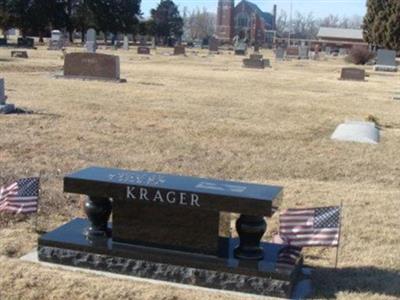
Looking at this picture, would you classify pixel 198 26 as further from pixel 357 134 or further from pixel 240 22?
pixel 357 134

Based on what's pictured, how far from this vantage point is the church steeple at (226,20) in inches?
6186

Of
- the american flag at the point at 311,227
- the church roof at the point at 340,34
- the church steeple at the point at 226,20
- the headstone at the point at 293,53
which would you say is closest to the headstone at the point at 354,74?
the american flag at the point at 311,227

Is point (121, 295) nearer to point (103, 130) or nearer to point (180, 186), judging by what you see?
point (180, 186)

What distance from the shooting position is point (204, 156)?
1122 cm

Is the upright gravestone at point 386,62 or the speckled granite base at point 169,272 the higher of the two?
the speckled granite base at point 169,272

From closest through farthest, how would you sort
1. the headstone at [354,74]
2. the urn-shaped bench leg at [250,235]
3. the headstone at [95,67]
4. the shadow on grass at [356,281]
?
the urn-shaped bench leg at [250,235] < the shadow on grass at [356,281] < the headstone at [95,67] < the headstone at [354,74]

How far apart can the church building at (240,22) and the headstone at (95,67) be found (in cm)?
12725

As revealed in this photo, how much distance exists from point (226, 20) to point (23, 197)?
513 feet

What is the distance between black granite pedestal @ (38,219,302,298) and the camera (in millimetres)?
5230

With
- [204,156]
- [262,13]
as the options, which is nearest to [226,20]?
A: [262,13]

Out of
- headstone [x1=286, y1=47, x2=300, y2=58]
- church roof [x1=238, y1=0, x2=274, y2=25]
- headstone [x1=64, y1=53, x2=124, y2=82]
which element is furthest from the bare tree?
headstone [x1=64, y1=53, x2=124, y2=82]

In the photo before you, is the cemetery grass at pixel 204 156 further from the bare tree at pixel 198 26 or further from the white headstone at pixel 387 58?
the bare tree at pixel 198 26

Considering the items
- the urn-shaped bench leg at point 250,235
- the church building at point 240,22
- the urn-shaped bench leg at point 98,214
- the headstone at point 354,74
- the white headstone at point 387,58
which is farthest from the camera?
the church building at point 240,22

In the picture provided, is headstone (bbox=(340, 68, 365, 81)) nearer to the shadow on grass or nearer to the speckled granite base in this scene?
the shadow on grass
